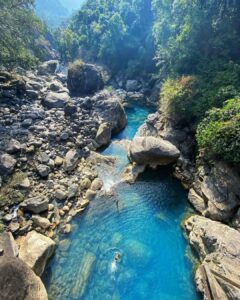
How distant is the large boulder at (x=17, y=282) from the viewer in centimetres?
788

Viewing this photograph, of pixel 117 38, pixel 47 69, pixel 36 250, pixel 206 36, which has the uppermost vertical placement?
pixel 206 36

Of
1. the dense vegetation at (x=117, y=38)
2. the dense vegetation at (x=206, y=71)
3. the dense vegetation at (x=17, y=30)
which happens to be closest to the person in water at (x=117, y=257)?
the dense vegetation at (x=206, y=71)

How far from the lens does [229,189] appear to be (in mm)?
13305

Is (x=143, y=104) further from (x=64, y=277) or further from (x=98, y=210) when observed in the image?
(x=64, y=277)

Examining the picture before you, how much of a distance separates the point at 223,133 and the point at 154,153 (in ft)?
15.0

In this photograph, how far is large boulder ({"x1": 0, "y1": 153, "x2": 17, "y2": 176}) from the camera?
45.6 ft

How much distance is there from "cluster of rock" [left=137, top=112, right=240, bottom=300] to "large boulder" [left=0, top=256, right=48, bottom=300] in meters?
6.20

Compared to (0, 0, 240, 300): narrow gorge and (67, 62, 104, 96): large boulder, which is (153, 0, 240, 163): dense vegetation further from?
(67, 62, 104, 96): large boulder

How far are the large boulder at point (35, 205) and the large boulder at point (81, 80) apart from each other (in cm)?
1850

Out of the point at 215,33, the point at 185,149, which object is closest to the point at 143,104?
the point at 215,33

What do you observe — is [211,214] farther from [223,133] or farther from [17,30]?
[17,30]

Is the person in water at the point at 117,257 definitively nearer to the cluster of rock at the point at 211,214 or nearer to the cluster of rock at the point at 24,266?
the cluster of rock at the point at 24,266

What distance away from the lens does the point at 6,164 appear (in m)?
14.2

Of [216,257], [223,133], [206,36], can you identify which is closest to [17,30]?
[223,133]
